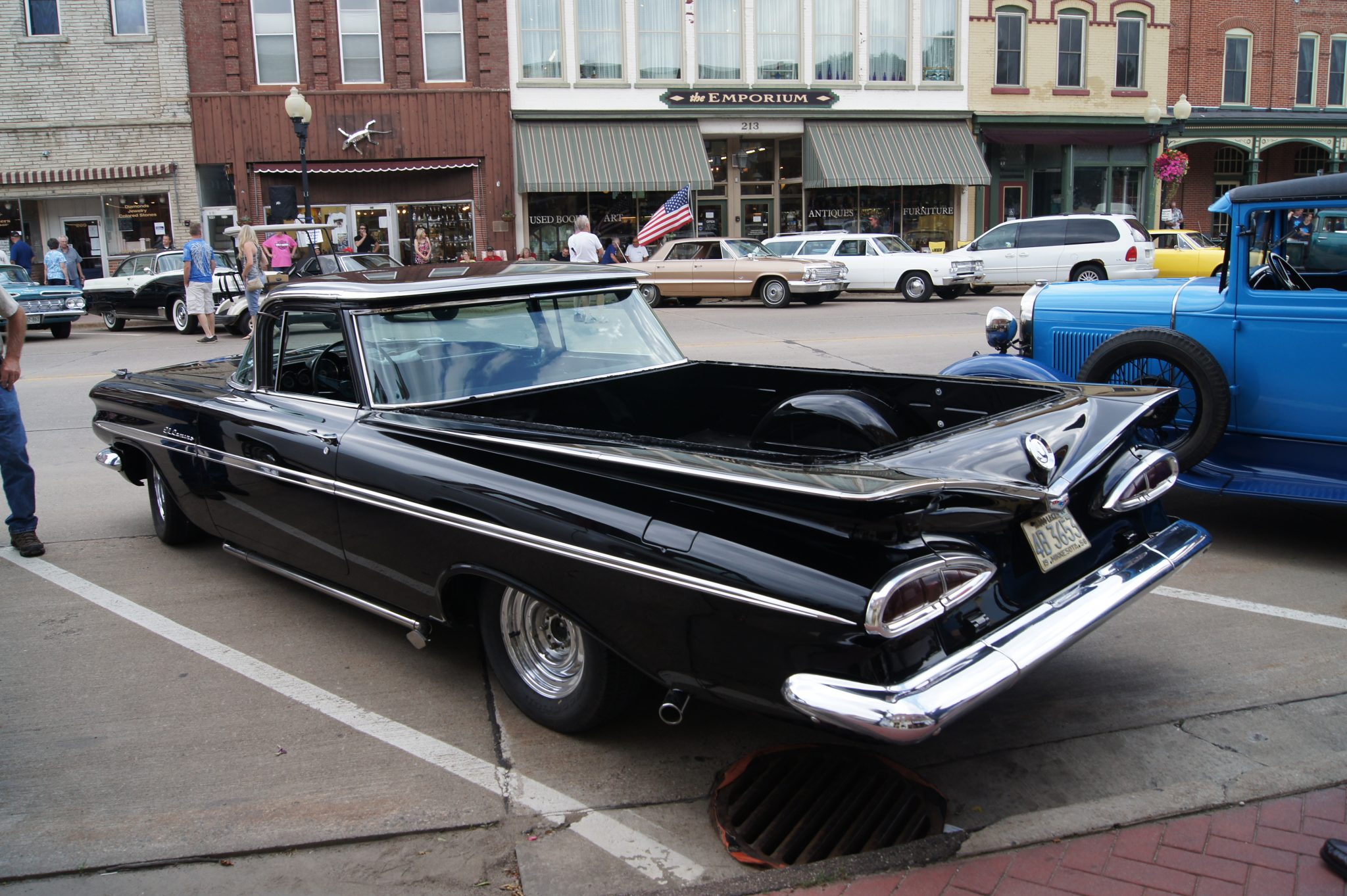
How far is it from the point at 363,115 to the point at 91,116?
6109 mm

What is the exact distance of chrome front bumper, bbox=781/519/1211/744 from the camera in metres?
2.65

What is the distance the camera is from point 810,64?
28.2 meters

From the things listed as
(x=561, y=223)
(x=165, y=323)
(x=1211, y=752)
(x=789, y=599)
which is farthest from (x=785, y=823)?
(x=561, y=223)

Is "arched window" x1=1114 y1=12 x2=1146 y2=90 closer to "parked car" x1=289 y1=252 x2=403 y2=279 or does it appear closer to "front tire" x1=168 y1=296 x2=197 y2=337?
"parked car" x1=289 y1=252 x2=403 y2=279

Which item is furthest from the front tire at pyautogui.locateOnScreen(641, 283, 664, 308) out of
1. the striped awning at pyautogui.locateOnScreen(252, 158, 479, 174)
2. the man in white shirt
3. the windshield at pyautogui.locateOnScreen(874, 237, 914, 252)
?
the striped awning at pyautogui.locateOnScreen(252, 158, 479, 174)

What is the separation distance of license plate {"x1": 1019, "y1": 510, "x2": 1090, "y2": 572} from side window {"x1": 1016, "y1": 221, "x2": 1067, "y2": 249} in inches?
763

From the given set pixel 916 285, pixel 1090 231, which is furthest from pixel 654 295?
pixel 1090 231

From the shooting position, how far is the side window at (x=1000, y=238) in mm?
21969

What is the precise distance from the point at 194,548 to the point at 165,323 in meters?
15.6

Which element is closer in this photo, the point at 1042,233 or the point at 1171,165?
the point at 1042,233

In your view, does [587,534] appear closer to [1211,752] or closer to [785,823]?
[785,823]

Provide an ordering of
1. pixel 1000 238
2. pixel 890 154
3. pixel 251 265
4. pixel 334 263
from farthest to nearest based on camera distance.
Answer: pixel 890 154 → pixel 1000 238 → pixel 334 263 → pixel 251 265

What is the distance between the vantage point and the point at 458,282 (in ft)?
15.1

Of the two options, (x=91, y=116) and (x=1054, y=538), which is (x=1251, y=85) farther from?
(x=1054, y=538)
